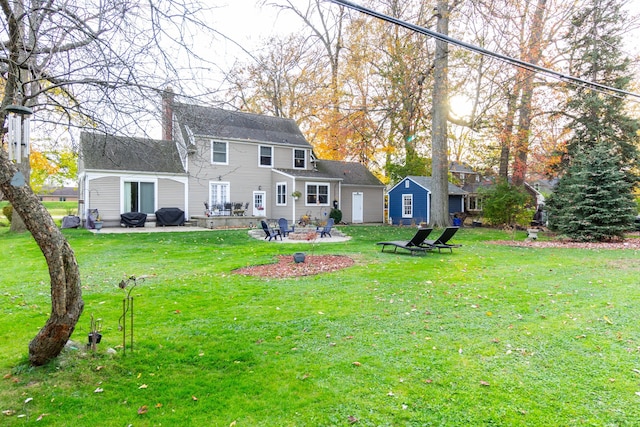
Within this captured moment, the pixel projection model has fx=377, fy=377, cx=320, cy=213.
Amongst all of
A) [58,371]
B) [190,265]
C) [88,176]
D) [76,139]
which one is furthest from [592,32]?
[88,176]

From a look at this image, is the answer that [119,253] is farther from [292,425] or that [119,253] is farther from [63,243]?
[292,425]

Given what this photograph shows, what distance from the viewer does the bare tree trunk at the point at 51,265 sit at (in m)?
2.99

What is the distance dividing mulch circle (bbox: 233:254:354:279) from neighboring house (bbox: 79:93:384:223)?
30.4 feet

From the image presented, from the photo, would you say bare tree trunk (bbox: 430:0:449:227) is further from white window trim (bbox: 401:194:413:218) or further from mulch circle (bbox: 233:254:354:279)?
mulch circle (bbox: 233:254:354:279)

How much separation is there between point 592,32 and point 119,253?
73.0 feet

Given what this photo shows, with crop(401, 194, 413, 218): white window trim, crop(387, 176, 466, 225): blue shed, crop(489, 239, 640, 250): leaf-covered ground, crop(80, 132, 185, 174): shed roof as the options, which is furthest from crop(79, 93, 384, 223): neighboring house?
crop(489, 239, 640, 250): leaf-covered ground

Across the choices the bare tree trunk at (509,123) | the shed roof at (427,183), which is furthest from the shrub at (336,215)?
the bare tree trunk at (509,123)

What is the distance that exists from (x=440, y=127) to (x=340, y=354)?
17363 mm

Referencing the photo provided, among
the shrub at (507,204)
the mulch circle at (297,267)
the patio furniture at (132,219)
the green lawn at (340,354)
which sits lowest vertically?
the green lawn at (340,354)

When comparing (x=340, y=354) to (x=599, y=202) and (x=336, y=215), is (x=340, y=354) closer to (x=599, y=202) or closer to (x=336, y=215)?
(x=599, y=202)

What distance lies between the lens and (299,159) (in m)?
24.6

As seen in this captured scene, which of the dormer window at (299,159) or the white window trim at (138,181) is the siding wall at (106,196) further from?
the dormer window at (299,159)

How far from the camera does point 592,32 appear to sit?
58.5 ft

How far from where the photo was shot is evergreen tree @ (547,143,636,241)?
14539 mm
